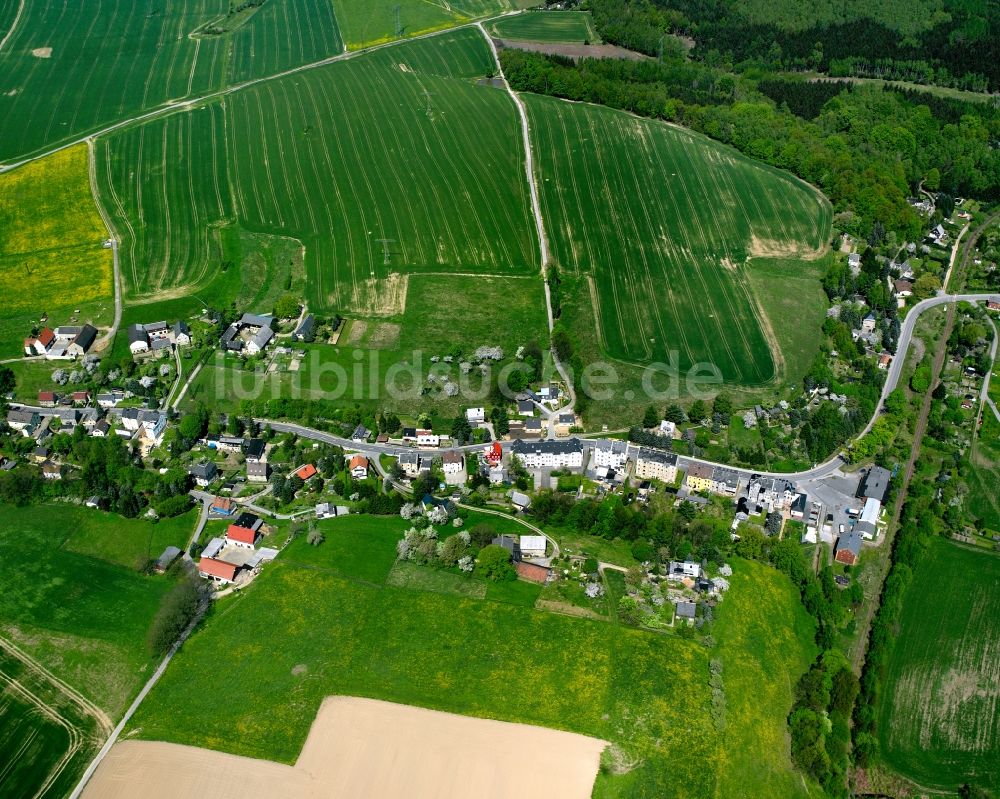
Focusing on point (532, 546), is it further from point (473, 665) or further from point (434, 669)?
point (434, 669)

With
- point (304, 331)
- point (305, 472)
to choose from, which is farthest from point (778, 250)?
point (305, 472)

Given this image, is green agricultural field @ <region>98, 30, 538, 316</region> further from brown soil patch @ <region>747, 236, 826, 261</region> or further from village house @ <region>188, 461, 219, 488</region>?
brown soil patch @ <region>747, 236, 826, 261</region>

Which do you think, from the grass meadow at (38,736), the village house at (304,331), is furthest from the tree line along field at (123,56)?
the grass meadow at (38,736)

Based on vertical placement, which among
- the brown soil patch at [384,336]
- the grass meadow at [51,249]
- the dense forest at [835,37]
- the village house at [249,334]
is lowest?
the brown soil patch at [384,336]

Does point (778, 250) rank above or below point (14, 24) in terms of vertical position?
below

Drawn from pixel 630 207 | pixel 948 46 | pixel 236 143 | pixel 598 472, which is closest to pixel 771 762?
pixel 598 472

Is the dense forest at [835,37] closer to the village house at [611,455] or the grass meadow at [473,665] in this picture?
the village house at [611,455]

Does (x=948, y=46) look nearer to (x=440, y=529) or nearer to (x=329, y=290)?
(x=329, y=290)
